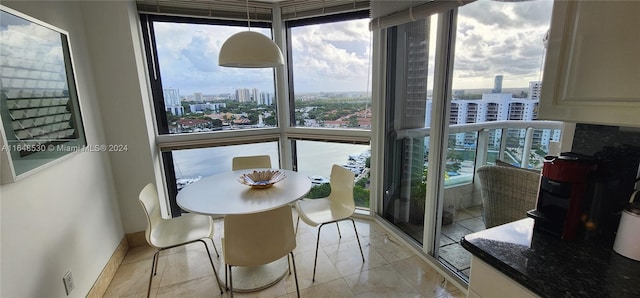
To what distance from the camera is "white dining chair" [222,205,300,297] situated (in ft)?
4.87

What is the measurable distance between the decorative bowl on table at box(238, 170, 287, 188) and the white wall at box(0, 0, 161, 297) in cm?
100

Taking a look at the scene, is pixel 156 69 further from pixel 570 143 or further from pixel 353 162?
pixel 570 143

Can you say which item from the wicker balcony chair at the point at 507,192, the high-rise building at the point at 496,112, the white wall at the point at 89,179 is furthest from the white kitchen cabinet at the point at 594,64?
the white wall at the point at 89,179

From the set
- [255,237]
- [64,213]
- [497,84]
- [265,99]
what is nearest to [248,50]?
[255,237]

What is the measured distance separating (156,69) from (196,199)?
1.55 metres

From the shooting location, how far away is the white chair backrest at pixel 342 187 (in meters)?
2.21

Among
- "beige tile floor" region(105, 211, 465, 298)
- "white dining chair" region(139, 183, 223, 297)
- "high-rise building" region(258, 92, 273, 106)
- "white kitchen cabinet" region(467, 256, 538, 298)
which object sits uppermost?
"high-rise building" region(258, 92, 273, 106)

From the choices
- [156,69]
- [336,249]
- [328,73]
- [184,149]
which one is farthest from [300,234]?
[156,69]

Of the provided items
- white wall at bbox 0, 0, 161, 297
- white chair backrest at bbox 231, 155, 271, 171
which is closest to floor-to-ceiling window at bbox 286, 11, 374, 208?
white chair backrest at bbox 231, 155, 271, 171

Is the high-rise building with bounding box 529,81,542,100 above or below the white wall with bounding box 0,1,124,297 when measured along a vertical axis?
above

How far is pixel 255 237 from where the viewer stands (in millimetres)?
1528

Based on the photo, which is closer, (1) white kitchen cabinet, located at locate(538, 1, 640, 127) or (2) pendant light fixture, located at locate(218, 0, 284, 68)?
(1) white kitchen cabinet, located at locate(538, 1, 640, 127)

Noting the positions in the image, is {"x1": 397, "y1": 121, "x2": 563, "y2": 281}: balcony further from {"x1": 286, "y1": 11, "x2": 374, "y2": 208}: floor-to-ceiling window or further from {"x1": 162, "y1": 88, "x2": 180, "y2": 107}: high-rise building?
{"x1": 162, "y1": 88, "x2": 180, "y2": 107}: high-rise building

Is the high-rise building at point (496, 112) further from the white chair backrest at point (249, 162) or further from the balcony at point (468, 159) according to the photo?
the white chair backrest at point (249, 162)
